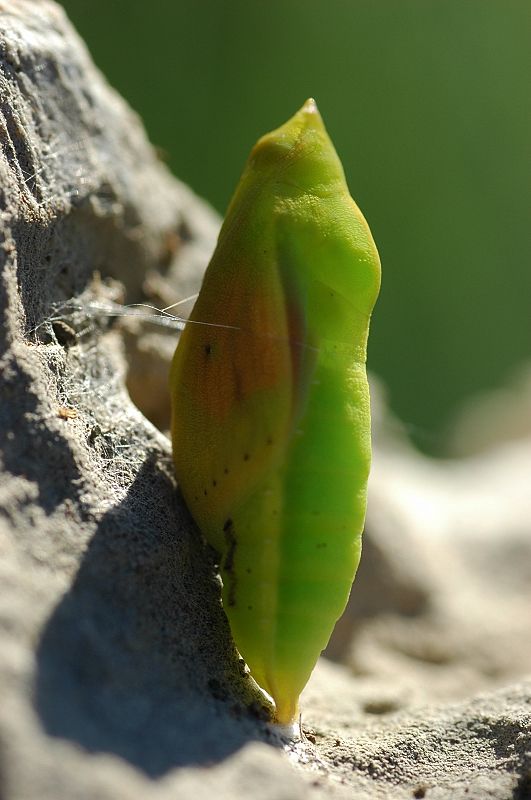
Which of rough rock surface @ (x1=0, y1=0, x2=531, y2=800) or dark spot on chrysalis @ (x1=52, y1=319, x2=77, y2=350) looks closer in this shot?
rough rock surface @ (x1=0, y1=0, x2=531, y2=800)

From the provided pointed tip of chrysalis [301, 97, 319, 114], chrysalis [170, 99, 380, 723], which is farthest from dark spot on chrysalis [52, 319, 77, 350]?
pointed tip of chrysalis [301, 97, 319, 114]

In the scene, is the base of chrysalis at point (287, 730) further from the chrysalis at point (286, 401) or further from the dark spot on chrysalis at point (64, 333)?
the dark spot on chrysalis at point (64, 333)

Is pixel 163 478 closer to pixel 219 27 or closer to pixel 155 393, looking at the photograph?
pixel 155 393

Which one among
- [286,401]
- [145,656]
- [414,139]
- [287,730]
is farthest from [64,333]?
[414,139]

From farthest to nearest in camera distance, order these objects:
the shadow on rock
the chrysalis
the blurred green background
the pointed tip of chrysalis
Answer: the blurred green background → the pointed tip of chrysalis → the chrysalis → the shadow on rock

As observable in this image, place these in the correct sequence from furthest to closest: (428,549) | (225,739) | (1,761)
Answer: (428,549) → (225,739) → (1,761)

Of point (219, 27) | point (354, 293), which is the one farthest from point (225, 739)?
point (219, 27)

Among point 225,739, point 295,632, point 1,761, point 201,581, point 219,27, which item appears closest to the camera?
point 1,761

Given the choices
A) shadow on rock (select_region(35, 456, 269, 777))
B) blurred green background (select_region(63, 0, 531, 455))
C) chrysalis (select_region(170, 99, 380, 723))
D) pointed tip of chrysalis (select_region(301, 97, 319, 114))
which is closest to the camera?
shadow on rock (select_region(35, 456, 269, 777))

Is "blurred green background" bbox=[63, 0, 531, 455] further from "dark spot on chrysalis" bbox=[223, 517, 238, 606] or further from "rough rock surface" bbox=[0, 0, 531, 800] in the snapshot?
"dark spot on chrysalis" bbox=[223, 517, 238, 606]
